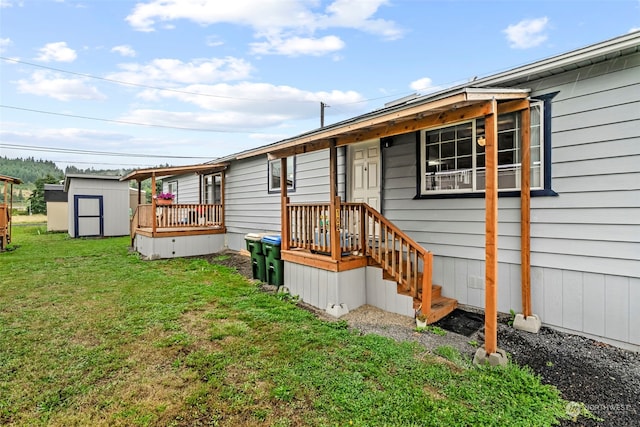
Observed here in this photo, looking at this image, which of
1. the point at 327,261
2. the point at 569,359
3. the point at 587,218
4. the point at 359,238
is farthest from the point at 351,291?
the point at 587,218

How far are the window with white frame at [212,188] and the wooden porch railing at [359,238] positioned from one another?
7.40 metres

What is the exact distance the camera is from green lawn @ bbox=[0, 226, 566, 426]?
2.37 metres

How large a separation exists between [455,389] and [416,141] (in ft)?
12.2

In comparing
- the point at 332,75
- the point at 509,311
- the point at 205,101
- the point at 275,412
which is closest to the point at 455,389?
the point at 275,412

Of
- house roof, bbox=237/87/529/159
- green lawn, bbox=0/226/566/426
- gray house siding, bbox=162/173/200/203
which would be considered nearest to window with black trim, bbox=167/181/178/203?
gray house siding, bbox=162/173/200/203

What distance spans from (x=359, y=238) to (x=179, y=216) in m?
7.55

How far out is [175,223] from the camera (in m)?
10.3

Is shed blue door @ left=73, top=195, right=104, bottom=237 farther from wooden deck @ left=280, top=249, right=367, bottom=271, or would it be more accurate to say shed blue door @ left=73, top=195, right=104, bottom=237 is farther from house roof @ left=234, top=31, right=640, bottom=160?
house roof @ left=234, top=31, right=640, bottom=160

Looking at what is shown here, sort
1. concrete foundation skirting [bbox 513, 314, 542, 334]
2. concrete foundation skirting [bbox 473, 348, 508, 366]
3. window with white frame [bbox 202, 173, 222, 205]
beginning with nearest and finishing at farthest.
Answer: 1. concrete foundation skirting [bbox 473, 348, 508, 366]
2. concrete foundation skirting [bbox 513, 314, 542, 334]
3. window with white frame [bbox 202, 173, 222, 205]

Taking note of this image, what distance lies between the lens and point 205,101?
28250 mm

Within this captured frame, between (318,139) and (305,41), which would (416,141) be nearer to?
(318,139)

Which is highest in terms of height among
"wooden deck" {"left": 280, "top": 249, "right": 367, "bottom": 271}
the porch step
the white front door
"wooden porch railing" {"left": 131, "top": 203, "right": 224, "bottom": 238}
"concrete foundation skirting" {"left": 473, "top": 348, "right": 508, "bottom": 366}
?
the white front door

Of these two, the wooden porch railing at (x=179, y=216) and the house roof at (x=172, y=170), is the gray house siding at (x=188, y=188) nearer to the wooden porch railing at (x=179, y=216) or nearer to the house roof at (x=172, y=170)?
the house roof at (x=172, y=170)

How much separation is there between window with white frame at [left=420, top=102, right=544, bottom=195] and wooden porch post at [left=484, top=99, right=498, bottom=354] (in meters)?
1.37
